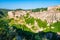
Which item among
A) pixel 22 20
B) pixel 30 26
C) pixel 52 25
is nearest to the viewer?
pixel 52 25

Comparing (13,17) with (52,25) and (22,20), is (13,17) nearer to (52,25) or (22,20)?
(22,20)

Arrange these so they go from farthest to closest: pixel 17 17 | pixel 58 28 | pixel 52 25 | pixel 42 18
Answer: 1. pixel 17 17
2. pixel 42 18
3. pixel 52 25
4. pixel 58 28

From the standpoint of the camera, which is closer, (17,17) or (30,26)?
(30,26)

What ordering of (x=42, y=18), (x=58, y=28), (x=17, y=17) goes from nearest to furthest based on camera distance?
(x=58, y=28)
(x=42, y=18)
(x=17, y=17)

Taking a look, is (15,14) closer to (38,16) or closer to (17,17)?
(17,17)

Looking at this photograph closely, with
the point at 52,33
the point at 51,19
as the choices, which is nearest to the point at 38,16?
the point at 51,19

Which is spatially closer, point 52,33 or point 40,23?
point 52,33

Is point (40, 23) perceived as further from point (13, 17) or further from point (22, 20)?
point (13, 17)

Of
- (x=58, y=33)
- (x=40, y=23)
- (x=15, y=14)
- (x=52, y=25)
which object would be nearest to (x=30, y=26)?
(x=40, y=23)

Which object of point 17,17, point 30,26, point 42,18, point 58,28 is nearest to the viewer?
point 58,28
